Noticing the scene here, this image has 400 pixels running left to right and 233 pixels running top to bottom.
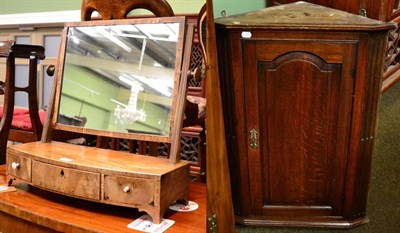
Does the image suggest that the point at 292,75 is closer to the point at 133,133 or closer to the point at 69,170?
the point at 133,133

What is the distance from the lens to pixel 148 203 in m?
1.07

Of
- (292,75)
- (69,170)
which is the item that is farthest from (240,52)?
(69,170)

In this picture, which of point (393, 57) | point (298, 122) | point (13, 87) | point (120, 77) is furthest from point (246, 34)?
point (13, 87)

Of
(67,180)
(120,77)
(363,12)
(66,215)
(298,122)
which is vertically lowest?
(66,215)

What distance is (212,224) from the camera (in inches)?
43.2

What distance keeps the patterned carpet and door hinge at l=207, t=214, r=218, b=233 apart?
2.32ft

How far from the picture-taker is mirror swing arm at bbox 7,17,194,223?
1.07m

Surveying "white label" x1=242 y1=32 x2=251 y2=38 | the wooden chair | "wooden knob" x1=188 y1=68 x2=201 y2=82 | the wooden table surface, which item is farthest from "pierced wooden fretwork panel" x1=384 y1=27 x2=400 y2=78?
the wooden chair

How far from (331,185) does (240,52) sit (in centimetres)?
62

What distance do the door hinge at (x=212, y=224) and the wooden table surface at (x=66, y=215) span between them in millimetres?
22

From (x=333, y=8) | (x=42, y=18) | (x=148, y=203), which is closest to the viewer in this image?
(x=148, y=203)

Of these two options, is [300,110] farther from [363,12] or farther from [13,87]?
[13,87]

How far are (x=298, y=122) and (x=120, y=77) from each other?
0.70 m

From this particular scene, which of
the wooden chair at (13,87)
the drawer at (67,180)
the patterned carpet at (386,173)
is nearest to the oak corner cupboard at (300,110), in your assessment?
the patterned carpet at (386,173)
